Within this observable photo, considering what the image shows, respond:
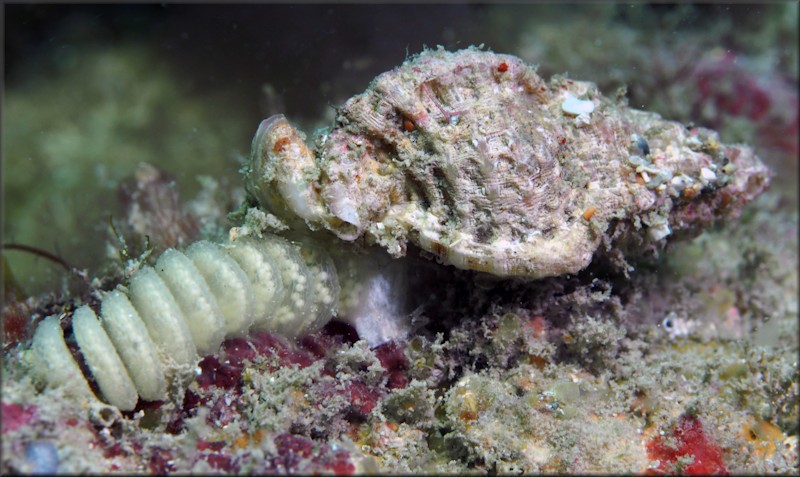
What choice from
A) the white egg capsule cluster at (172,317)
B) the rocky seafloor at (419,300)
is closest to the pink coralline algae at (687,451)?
the rocky seafloor at (419,300)

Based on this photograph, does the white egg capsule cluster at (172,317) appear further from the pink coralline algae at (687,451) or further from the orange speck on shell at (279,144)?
the pink coralline algae at (687,451)

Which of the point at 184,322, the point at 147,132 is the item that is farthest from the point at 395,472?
the point at 147,132

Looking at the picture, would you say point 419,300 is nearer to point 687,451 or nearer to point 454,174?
point 454,174

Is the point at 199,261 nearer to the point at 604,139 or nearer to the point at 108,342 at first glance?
the point at 108,342

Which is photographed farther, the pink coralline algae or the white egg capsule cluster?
the pink coralline algae

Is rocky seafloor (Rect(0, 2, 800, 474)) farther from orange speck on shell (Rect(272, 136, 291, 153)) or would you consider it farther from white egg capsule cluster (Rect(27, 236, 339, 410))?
orange speck on shell (Rect(272, 136, 291, 153))

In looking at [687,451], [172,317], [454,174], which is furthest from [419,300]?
[687,451]

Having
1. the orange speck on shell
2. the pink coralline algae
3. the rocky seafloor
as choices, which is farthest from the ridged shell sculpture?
the pink coralline algae
